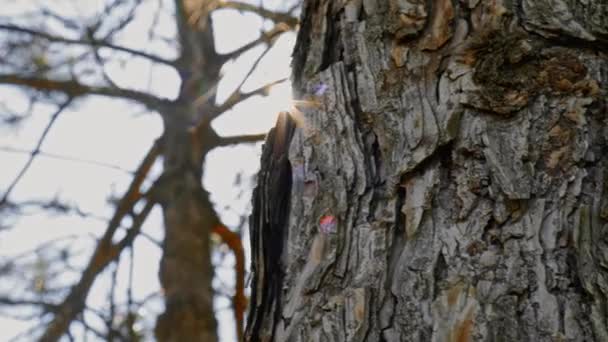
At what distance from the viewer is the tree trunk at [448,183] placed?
0.77 m

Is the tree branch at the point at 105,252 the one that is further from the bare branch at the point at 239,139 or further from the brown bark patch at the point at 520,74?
the brown bark patch at the point at 520,74

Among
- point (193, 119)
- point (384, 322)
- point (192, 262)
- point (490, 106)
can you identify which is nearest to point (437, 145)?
point (490, 106)

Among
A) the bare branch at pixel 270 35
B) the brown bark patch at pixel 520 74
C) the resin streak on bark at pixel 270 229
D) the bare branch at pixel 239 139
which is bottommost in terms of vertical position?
the resin streak on bark at pixel 270 229

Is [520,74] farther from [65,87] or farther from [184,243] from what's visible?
[65,87]

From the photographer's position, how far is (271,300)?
879mm

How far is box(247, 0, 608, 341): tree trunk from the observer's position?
2.53 ft

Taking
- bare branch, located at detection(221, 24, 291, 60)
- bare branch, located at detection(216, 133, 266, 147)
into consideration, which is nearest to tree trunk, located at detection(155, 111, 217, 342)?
bare branch, located at detection(216, 133, 266, 147)

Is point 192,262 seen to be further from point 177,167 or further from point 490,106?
point 490,106

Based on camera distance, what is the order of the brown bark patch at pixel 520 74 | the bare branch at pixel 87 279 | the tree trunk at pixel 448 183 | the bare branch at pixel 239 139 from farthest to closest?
1. the bare branch at pixel 239 139
2. the bare branch at pixel 87 279
3. the brown bark patch at pixel 520 74
4. the tree trunk at pixel 448 183

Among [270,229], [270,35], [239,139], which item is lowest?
[270,229]

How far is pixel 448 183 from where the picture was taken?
33.3 inches

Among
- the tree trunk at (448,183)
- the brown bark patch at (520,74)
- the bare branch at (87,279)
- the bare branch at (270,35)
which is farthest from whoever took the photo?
the bare branch at (270,35)

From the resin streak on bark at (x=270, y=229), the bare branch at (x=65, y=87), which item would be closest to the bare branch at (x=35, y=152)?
the bare branch at (x=65, y=87)

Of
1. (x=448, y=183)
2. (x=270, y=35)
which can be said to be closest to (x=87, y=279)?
(x=270, y=35)
